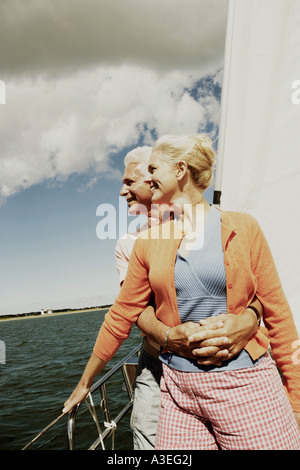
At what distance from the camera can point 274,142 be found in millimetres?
2100

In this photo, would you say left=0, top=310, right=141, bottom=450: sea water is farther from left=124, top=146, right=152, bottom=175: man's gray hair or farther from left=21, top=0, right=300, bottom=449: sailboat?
left=124, top=146, right=152, bottom=175: man's gray hair

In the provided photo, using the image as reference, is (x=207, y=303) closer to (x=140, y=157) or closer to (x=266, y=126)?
(x=140, y=157)

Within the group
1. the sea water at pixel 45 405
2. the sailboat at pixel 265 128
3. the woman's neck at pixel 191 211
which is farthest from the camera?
the sea water at pixel 45 405

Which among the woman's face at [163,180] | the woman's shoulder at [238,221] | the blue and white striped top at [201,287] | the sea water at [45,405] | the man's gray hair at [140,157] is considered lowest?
the sea water at [45,405]

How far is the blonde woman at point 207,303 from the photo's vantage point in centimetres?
97

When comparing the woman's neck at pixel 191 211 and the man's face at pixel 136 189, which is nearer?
the woman's neck at pixel 191 211

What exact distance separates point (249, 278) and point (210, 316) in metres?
0.21

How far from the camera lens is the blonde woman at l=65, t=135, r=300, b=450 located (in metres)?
0.97

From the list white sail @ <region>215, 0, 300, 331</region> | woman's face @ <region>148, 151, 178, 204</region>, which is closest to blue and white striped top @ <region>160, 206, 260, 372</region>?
woman's face @ <region>148, 151, 178, 204</region>

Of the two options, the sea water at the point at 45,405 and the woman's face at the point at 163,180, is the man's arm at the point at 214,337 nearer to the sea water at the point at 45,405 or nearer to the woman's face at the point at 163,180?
the woman's face at the point at 163,180

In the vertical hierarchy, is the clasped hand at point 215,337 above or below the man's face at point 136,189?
below

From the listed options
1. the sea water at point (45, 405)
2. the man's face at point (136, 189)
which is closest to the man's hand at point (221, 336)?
the man's face at point (136, 189)

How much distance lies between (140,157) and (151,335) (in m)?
1.13
